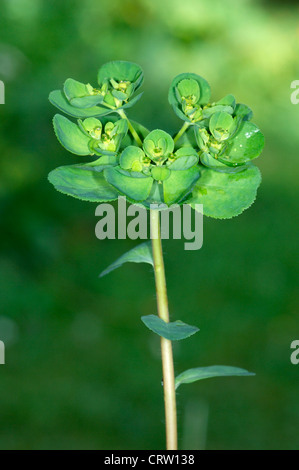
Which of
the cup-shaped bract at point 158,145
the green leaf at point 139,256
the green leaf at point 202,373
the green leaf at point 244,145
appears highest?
the green leaf at point 244,145

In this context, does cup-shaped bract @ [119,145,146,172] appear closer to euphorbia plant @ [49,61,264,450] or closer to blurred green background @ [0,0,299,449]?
euphorbia plant @ [49,61,264,450]

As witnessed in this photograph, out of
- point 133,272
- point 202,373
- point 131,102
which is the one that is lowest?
point 202,373

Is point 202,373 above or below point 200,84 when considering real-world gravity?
below

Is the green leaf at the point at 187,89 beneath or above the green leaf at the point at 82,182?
above

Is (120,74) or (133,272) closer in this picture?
(120,74)

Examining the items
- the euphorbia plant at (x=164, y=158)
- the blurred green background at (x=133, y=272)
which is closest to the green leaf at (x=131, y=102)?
the euphorbia plant at (x=164, y=158)

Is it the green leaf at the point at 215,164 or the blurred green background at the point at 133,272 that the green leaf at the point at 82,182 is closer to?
the green leaf at the point at 215,164

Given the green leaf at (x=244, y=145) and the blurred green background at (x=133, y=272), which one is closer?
the green leaf at (x=244, y=145)

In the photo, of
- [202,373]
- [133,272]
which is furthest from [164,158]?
[133,272]

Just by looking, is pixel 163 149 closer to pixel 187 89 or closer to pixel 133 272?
pixel 187 89
